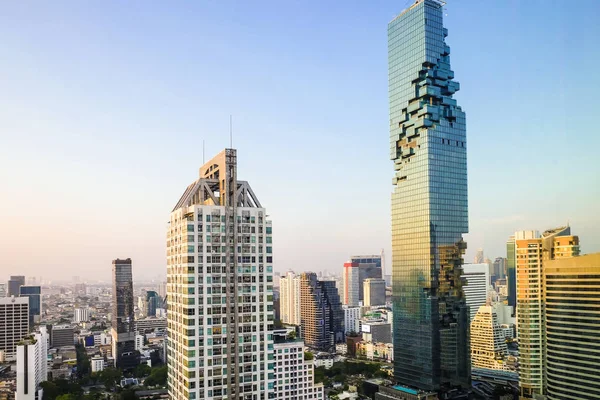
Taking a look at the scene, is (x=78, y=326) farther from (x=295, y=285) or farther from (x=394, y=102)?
(x=394, y=102)

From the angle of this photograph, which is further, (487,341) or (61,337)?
(61,337)

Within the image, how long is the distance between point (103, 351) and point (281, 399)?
22.0m

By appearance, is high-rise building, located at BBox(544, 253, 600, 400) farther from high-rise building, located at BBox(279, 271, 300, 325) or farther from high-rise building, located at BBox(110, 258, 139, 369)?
high-rise building, located at BBox(279, 271, 300, 325)

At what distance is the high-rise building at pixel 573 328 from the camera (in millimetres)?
10984

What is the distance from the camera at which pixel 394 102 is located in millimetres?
21328

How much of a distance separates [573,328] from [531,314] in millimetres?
4456

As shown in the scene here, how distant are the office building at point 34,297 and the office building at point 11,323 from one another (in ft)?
34.5

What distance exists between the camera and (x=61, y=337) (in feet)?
115

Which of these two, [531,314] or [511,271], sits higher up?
[511,271]

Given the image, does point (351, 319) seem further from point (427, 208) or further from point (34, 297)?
point (34, 297)

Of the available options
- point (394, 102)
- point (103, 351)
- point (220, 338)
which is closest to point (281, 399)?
point (220, 338)

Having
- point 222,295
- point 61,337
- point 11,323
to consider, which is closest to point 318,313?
point 61,337

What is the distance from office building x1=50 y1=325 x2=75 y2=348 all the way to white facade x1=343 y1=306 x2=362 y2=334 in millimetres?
19538

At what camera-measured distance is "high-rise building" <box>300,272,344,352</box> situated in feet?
116
